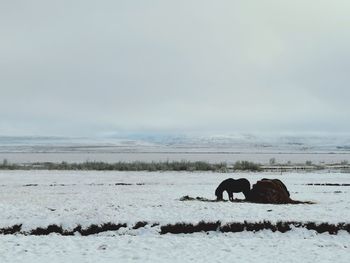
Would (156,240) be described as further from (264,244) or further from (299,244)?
(299,244)

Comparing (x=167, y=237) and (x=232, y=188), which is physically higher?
(x=232, y=188)

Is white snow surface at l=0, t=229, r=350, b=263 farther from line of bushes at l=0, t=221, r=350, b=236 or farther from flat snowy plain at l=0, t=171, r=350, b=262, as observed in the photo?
line of bushes at l=0, t=221, r=350, b=236

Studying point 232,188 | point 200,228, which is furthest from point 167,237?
point 232,188

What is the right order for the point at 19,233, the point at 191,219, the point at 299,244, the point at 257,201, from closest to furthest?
the point at 299,244
the point at 19,233
the point at 191,219
the point at 257,201

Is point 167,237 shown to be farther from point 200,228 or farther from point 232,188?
point 232,188

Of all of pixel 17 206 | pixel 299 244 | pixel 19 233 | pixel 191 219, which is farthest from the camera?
pixel 17 206

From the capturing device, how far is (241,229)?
709 inches

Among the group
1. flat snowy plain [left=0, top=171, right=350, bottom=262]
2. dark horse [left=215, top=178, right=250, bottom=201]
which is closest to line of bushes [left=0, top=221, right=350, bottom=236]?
flat snowy plain [left=0, top=171, right=350, bottom=262]

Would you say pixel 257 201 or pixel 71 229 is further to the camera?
pixel 257 201

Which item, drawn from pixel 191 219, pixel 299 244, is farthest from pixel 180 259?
pixel 191 219

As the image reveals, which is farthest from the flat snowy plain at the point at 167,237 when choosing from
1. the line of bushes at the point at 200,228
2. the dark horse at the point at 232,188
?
the dark horse at the point at 232,188

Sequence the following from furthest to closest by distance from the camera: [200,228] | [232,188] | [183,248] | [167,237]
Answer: [232,188], [200,228], [167,237], [183,248]

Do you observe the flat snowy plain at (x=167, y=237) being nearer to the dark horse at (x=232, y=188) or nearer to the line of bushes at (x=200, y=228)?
the line of bushes at (x=200, y=228)

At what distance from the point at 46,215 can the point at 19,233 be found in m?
2.43
